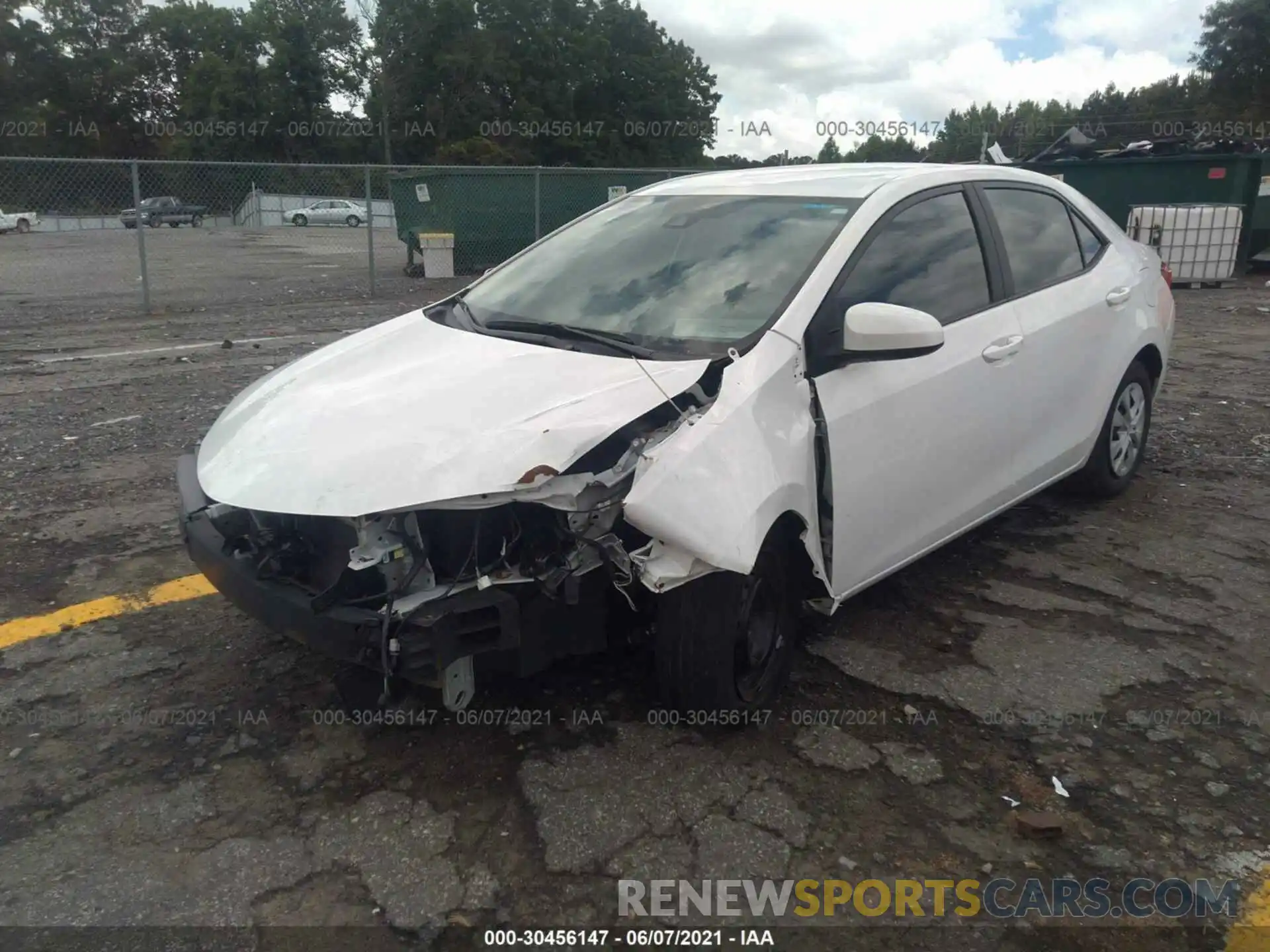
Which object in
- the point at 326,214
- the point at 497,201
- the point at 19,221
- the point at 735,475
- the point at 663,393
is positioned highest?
the point at 497,201

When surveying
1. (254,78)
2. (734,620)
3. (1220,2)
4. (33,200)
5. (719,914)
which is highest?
(1220,2)

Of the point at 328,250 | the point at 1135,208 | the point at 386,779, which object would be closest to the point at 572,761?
the point at 386,779

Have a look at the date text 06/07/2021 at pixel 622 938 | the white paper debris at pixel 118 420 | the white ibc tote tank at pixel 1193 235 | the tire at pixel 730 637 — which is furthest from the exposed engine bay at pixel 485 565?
the white ibc tote tank at pixel 1193 235

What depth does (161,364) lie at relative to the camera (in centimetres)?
810

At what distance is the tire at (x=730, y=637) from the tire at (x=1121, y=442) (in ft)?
8.02

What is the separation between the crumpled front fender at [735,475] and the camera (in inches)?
94.0

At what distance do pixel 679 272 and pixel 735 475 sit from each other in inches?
43.6

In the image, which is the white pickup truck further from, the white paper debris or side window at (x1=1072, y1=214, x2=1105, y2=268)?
side window at (x1=1072, y1=214, x2=1105, y2=268)

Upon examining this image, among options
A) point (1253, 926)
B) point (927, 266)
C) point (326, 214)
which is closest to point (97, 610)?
point (927, 266)

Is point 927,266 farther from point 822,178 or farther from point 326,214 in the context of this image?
point 326,214

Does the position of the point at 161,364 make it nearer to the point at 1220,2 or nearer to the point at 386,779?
the point at 386,779

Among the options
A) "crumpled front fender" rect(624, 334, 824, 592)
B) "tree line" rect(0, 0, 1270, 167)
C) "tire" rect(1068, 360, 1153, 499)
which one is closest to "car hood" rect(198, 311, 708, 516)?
"crumpled front fender" rect(624, 334, 824, 592)

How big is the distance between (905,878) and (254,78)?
62.1m

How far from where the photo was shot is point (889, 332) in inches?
113
